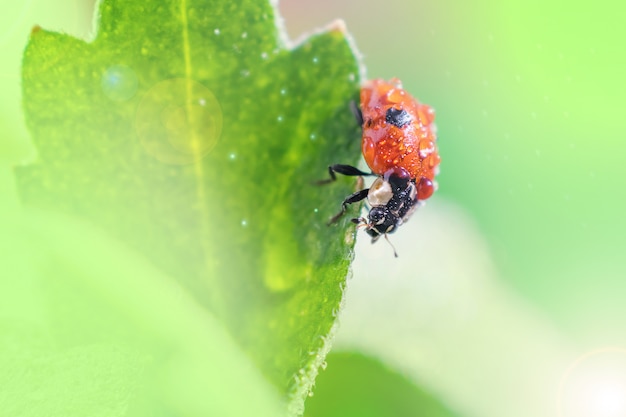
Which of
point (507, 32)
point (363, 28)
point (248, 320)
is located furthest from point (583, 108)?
point (248, 320)

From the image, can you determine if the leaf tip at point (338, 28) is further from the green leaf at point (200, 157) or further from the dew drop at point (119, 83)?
the dew drop at point (119, 83)

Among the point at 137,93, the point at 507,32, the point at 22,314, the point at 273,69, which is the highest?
the point at 507,32

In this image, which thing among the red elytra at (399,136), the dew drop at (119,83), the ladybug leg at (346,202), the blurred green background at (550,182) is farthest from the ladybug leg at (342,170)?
the blurred green background at (550,182)

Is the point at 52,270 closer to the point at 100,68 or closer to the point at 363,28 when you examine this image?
the point at 100,68

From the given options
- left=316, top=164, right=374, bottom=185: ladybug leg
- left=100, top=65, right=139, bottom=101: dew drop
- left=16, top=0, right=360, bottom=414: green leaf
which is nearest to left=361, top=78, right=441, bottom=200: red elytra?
left=316, top=164, right=374, bottom=185: ladybug leg

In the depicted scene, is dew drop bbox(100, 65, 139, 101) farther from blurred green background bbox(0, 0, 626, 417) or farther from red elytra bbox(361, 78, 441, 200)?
blurred green background bbox(0, 0, 626, 417)

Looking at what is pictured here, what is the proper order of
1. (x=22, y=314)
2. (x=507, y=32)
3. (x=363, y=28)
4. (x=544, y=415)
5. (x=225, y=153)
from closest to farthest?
(x=22, y=314), (x=225, y=153), (x=544, y=415), (x=507, y=32), (x=363, y=28)
